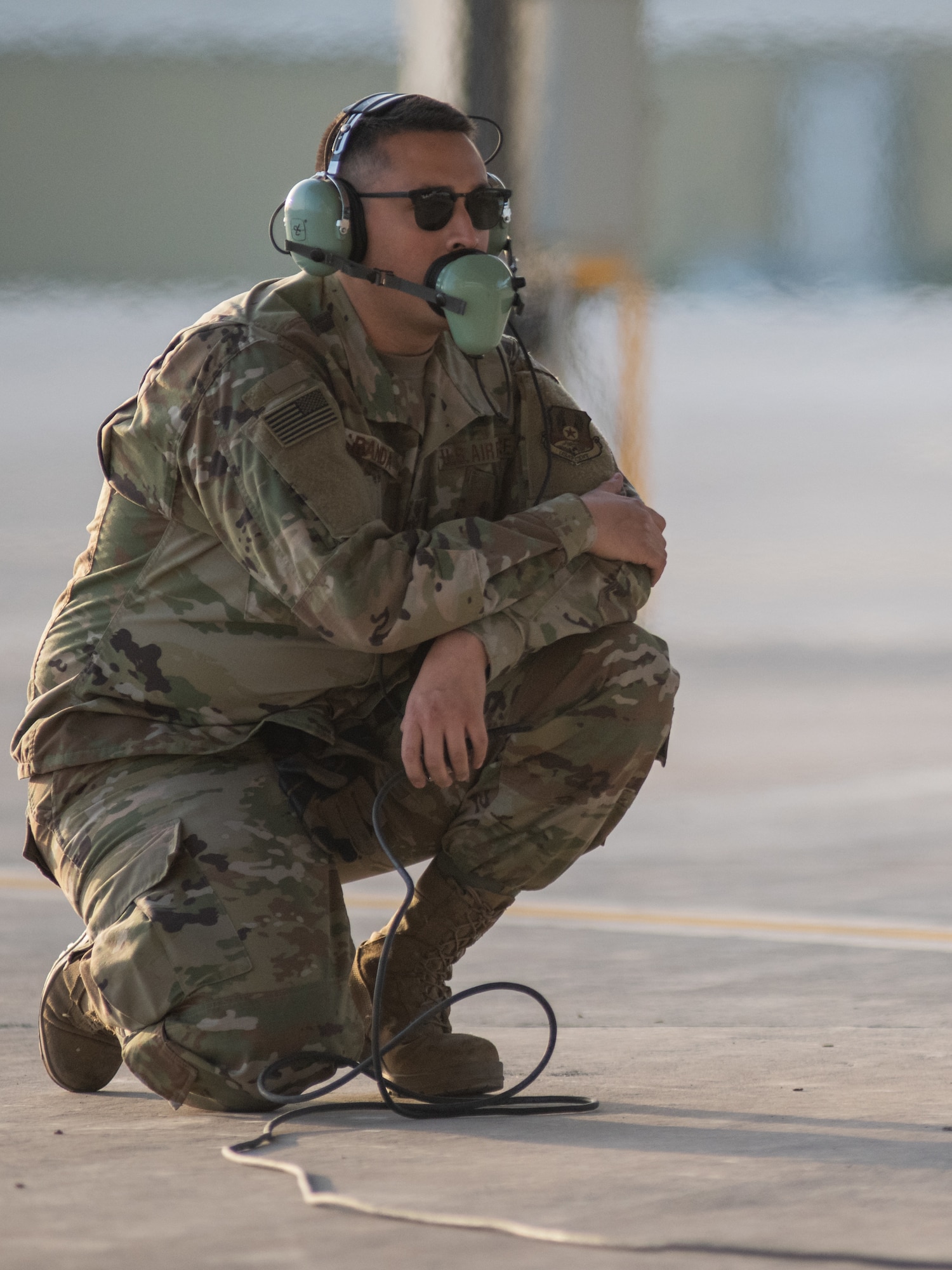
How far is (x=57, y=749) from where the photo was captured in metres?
2.24

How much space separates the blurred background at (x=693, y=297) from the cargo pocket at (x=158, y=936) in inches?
66.0

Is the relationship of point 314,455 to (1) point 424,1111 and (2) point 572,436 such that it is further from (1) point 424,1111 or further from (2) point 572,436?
(1) point 424,1111

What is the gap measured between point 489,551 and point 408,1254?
97cm

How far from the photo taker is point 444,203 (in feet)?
7.42

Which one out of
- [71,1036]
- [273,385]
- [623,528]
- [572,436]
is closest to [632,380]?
[572,436]

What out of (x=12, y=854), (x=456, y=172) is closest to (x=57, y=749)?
(x=456, y=172)

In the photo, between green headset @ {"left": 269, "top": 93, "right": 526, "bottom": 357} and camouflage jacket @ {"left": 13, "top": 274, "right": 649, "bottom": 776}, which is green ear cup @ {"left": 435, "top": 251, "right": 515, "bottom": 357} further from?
camouflage jacket @ {"left": 13, "top": 274, "right": 649, "bottom": 776}

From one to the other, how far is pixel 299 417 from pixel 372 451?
160 mm

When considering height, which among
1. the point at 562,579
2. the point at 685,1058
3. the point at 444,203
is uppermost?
the point at 444,203

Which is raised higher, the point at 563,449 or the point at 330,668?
the point at 563,449

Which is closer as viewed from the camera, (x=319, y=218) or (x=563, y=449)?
(x=319, y=218)

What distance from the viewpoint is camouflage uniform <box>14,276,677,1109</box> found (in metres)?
2.05

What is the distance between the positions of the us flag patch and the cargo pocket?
454 millimetres


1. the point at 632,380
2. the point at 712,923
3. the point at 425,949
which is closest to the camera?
the point at 425,949
